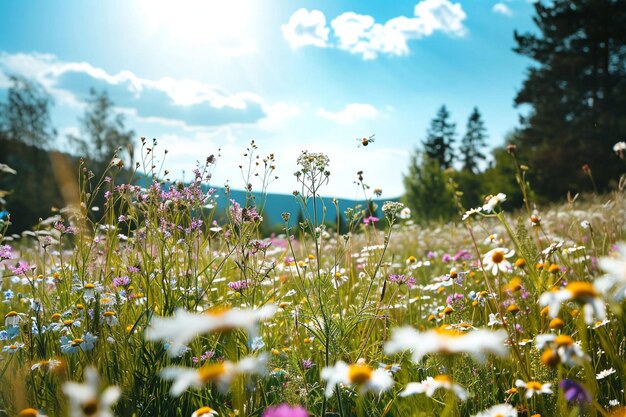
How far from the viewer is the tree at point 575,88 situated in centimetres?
2247

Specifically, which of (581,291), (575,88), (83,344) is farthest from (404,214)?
(575,88)

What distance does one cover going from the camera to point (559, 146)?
23.5 m

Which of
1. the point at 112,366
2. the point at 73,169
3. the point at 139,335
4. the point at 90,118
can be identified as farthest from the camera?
the point at 90,118

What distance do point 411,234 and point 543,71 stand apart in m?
18.9

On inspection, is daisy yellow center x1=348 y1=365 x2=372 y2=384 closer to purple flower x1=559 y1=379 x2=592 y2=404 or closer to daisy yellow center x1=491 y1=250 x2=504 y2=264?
purple flower x1=559 y1=379 x2=592 y2=404

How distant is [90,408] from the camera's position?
948 millimetres

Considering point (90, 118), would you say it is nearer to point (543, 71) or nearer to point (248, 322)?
point (543, 71)

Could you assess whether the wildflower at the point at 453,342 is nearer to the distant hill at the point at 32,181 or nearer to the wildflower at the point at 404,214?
the wildflower at the point at 404,214

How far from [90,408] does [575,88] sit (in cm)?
2601

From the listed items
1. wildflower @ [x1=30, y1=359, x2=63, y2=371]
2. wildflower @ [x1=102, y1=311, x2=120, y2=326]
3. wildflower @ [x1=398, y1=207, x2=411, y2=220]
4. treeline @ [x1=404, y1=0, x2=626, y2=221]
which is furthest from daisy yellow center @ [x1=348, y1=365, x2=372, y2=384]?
treeline @ [x1=404, y1=0, x2=626, y2=221]

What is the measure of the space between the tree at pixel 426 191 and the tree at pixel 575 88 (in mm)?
5614

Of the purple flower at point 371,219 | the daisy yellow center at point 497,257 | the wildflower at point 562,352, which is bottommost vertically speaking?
the wildflower at point 562,352

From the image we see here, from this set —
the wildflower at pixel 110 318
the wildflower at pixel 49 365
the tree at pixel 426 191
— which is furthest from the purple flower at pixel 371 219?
the tree at pixel 426 191

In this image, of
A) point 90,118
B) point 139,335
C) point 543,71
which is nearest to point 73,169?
point 90,118
